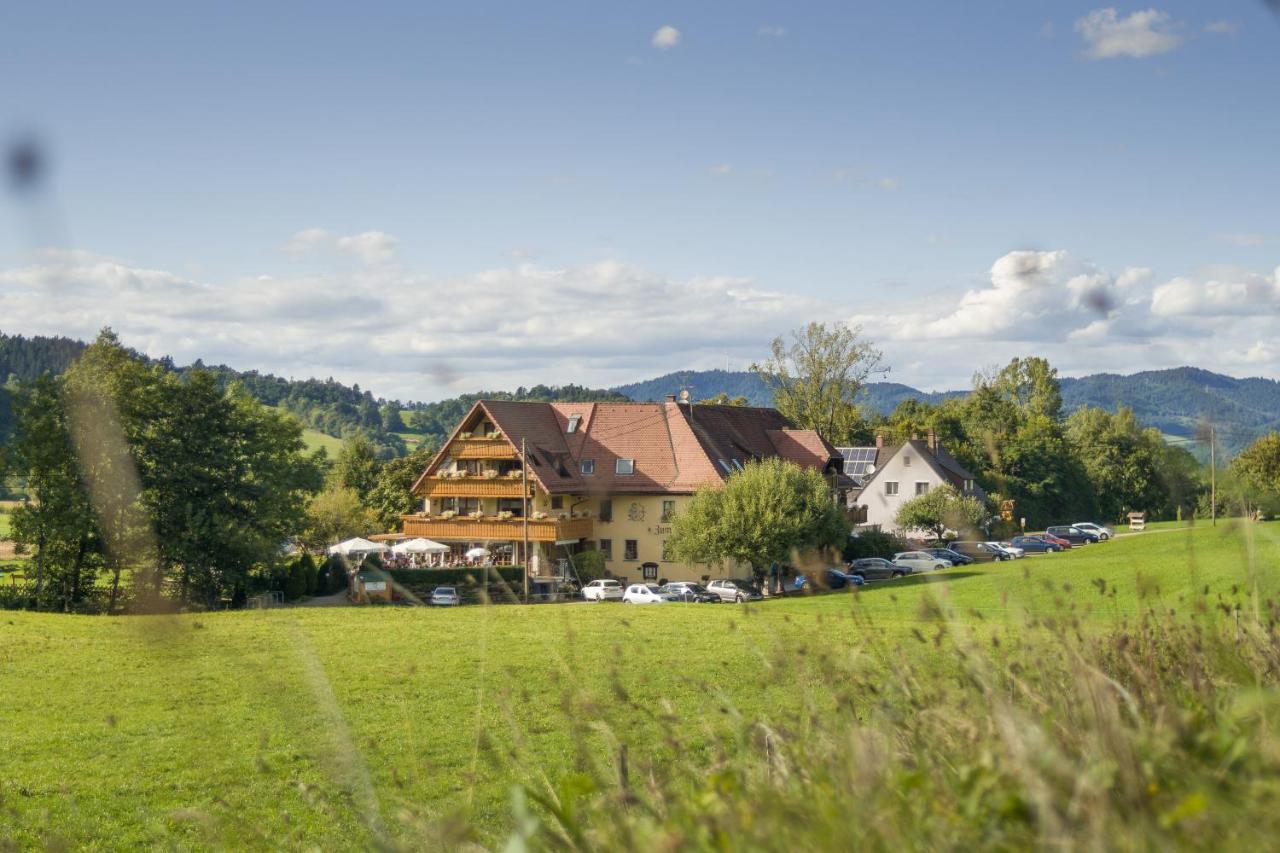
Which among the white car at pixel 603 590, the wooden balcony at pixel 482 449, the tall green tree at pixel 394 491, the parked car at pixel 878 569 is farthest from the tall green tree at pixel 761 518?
the tall green tree at pixel 394 491

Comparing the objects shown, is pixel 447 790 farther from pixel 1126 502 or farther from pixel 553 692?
pixel 1126 502

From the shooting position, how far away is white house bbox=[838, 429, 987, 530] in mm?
70062

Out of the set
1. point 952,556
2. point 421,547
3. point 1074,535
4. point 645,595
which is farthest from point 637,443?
point 1074,535

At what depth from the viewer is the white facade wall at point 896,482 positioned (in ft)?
230

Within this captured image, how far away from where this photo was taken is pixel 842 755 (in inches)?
128

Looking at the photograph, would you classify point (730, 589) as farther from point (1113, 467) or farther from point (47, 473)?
point (1113, 467)

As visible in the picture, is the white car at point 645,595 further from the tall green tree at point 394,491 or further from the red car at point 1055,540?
the tall green tree at point 394,491

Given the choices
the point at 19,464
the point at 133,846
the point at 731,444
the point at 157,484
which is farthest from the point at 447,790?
the point at 731,444

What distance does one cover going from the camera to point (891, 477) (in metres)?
71.6

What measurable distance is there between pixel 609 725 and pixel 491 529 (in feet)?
156

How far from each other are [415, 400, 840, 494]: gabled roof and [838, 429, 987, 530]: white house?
11.4m

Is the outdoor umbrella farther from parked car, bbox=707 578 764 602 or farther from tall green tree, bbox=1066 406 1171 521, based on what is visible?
tall green tree, bbox=1066 406 1171 521

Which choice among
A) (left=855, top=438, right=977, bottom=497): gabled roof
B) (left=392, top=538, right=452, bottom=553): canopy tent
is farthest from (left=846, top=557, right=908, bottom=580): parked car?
(left=392, top=538, right=452, bottom=553): canopy tent

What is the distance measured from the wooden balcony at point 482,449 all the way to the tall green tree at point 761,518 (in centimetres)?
1086
